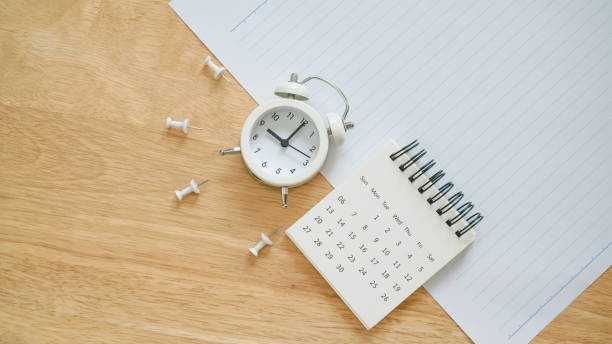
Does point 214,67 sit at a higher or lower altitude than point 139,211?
higher

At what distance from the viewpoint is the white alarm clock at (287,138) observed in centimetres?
69

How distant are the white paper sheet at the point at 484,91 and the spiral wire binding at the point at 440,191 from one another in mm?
17

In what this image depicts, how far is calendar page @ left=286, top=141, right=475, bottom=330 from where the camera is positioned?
2.35 ft

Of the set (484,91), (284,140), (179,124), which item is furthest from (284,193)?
(484,91)

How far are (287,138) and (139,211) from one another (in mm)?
260

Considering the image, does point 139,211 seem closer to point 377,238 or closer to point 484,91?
point 377,238

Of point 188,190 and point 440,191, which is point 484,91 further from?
point 188,190

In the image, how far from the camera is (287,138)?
710 mm

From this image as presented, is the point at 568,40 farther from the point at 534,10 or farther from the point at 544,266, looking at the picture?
the point at 544,266

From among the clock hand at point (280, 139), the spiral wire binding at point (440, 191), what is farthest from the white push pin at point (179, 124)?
the spiral wire binding at point (440, 191)

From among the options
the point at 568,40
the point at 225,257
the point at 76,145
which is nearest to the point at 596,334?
the point at 568,40

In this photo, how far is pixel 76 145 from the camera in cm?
73

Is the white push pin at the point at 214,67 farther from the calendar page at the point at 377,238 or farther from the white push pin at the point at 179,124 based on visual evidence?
the calendar page at the point at 377,238

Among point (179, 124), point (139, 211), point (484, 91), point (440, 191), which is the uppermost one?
point (484, 91)
